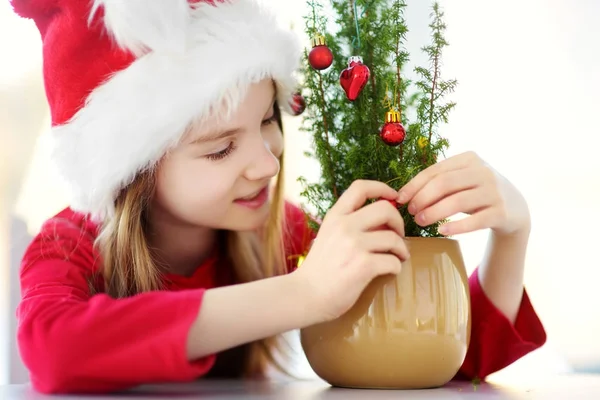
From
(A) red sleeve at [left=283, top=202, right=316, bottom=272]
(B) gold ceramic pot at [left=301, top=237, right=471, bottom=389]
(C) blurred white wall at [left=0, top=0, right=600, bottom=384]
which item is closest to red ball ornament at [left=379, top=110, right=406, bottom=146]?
(B) gold ceramic pot at [left=301, top=237, right=471, bottom=389]

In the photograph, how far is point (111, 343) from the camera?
721mm

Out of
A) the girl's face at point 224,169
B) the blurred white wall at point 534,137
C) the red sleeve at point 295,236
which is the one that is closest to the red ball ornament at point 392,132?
the girl's face at point 224,169

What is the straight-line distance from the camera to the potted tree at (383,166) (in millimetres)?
704

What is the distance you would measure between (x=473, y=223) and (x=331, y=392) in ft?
0.75

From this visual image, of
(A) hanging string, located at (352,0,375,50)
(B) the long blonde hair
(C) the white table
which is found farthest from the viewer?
(B) the long blonde hair

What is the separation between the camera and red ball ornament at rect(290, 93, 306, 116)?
2.86 ft

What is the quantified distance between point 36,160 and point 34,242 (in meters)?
0.79

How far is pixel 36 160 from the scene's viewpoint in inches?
65.5

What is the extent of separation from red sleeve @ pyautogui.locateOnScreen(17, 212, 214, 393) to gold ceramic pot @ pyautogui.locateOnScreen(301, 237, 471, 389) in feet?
0.48

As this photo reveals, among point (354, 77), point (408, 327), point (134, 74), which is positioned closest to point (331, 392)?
point (408, 327)

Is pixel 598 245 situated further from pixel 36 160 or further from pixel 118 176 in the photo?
pixel 36 160

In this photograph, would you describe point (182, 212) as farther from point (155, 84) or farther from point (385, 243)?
point (385, 243)

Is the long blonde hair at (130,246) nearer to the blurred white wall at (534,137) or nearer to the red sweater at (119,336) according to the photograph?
the red sweater at (119,336)

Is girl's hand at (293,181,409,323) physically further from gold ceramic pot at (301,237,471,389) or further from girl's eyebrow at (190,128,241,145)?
girl's eyebrow at (190,128,241,145)
